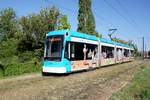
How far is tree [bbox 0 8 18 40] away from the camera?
62966 mm

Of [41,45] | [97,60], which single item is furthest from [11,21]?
[97,60]

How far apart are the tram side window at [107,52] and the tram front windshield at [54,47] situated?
10.6m

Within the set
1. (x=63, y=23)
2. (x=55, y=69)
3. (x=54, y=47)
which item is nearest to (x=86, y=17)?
(x=63, y=23)

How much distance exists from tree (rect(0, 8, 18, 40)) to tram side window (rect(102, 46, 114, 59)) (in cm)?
3141

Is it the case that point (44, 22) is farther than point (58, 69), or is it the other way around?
point (44, 22)

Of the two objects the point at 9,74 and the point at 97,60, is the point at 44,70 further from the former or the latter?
the point at 97,60

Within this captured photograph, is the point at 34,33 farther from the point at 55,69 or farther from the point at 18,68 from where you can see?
the point at 55,69

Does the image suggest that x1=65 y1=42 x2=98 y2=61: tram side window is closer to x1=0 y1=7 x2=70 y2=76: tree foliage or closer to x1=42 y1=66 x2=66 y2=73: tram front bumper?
x1=42 y1=66 x2=66 y2=73: tram front bumper

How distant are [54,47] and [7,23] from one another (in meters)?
47.3

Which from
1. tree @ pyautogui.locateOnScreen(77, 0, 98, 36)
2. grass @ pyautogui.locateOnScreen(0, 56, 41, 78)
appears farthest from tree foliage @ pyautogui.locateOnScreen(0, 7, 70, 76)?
→ grass @ pyautogui.locateOnScreen(0, 56, 41, 78)

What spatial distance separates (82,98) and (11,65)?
11729 mm

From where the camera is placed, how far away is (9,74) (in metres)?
22.1

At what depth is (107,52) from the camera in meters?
32.9

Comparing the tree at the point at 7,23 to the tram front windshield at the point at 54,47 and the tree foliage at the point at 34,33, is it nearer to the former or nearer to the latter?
the tree foliage at the point at 34,33
